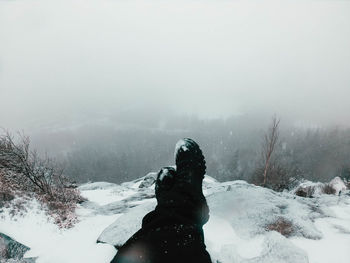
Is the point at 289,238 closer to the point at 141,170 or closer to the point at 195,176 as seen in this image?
the point at 195,176

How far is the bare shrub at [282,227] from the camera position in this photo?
666cm

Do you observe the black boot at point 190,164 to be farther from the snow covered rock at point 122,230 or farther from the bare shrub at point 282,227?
the bare shrub at point 282,227

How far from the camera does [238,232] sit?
6.85m

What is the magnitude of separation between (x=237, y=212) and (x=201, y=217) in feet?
22.1

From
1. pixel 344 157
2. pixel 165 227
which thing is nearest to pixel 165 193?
pixel 165 227

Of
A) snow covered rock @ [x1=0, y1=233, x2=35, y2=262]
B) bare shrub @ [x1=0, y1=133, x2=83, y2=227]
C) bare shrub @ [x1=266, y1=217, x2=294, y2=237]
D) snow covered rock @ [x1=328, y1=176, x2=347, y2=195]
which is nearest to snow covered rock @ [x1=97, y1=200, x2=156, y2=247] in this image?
snow covered rock @ [x1=0, y1=233, x2=35, y2=262]

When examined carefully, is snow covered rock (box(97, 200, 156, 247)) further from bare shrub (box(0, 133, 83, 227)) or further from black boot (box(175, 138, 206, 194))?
black boot (box(175, 138, 206, 194))

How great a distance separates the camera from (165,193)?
1877 mm

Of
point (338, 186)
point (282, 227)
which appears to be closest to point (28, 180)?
point (282, 227)

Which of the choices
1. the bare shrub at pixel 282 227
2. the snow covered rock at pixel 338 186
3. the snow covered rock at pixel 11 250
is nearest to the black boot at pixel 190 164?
the bare shrub at pixel 282 227

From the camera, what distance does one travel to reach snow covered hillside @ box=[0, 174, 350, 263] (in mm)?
5883

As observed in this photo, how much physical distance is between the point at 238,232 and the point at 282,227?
1490mm

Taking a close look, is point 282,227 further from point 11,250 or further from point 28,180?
point 28,180

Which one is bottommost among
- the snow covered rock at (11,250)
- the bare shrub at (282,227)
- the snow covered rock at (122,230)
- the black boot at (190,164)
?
the snow covered rock at (11,250)
